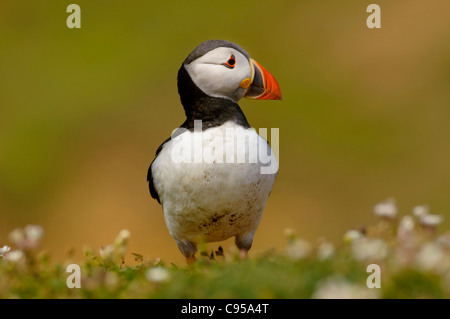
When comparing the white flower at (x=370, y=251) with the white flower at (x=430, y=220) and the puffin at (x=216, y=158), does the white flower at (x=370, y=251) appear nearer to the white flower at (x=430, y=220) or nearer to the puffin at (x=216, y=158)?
the white flower at (x=430, y=220)

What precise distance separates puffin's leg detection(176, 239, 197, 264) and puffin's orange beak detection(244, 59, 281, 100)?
3.96 feet

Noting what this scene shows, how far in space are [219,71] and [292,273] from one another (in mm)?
2075

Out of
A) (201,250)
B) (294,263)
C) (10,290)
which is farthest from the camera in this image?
(201,250)

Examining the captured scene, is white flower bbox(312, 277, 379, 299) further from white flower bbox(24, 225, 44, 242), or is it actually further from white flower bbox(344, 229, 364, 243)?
white flower bbox(24, 225, 44, 242)

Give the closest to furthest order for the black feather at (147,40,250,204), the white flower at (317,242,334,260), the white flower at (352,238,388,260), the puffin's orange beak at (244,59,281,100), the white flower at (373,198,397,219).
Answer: the white flower at (352,238,388,260), the white flower at (317,242,334,260), the white flower at (373,198,397,219), the black feather at (147,40,250,204), the puffin's orange beak at (244,59,281,100)

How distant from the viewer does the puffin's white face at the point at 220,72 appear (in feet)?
14.1

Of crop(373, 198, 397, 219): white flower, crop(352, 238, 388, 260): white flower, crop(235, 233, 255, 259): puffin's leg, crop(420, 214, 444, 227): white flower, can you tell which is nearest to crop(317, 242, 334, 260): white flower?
crop(352, 238, 388, 260): white flower

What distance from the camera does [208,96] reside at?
4328 millimetres

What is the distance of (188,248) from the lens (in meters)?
4.61

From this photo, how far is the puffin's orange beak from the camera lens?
14.7ft

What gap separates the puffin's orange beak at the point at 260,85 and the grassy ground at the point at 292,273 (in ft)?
Answer: 4.98
